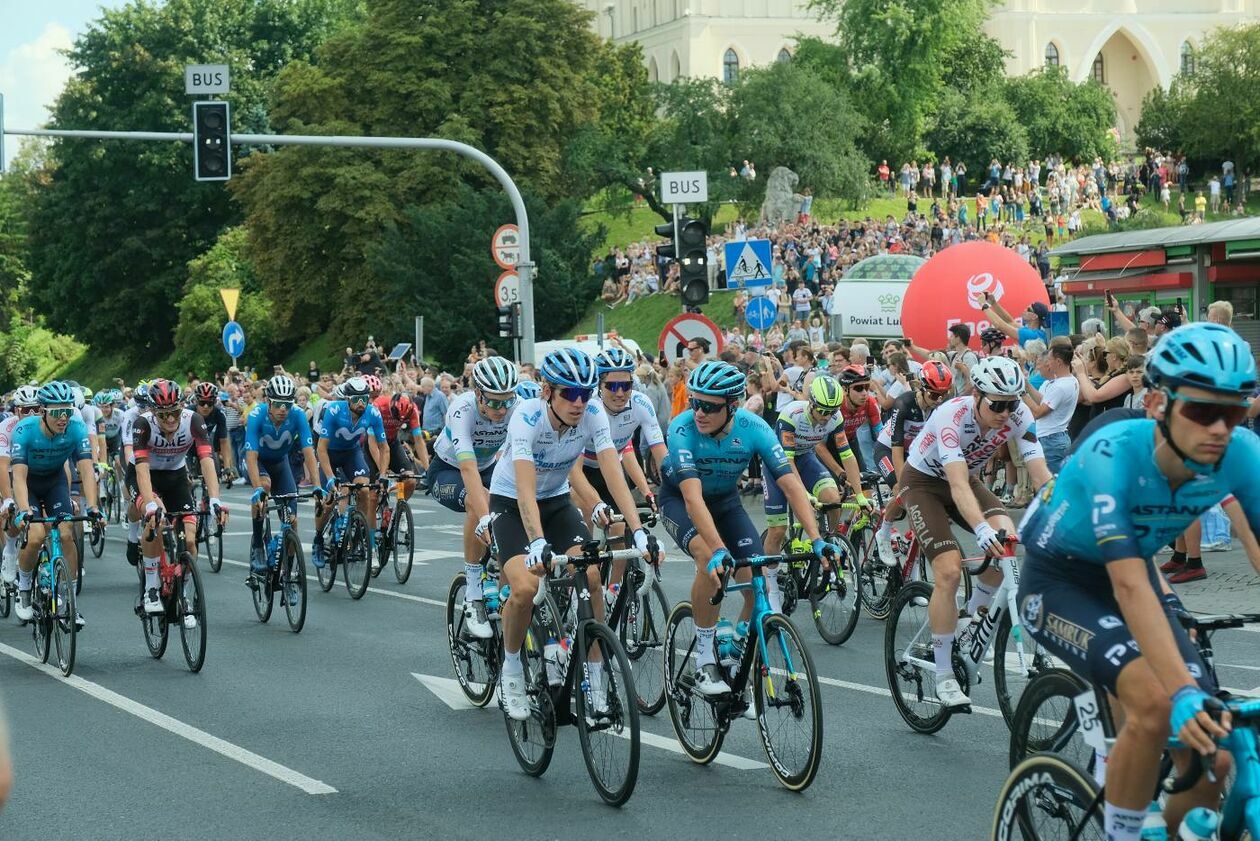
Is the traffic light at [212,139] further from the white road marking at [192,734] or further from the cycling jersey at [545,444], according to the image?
the cycling jersey at [545,444]

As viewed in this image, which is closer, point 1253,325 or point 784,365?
point 1253,325

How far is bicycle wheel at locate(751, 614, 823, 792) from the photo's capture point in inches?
315

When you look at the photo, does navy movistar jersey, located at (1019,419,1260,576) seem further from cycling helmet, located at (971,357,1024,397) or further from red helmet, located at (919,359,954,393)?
red helmet, located at (919,359,954,393)

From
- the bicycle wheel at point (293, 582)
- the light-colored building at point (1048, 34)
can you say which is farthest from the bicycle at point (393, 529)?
the light-colored building at point (1048, 34)

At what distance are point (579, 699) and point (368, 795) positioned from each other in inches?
43.6

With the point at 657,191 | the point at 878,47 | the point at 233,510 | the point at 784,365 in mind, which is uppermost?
the point at 878,47

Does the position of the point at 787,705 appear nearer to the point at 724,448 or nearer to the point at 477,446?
the point at 724,448

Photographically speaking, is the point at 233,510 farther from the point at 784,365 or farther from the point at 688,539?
the point at 688,539

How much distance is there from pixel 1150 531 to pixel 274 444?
11.3 metres

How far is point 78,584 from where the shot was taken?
53.8 ft

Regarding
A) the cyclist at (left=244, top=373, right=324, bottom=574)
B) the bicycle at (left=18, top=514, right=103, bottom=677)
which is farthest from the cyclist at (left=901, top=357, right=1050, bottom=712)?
the cyclist at (left=244, top=373, right=324, bottom=574)

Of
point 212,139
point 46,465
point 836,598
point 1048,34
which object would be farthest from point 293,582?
point 1048,34

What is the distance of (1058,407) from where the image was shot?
56.5ft

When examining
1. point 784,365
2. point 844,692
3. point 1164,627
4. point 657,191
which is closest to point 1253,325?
point 784,365
